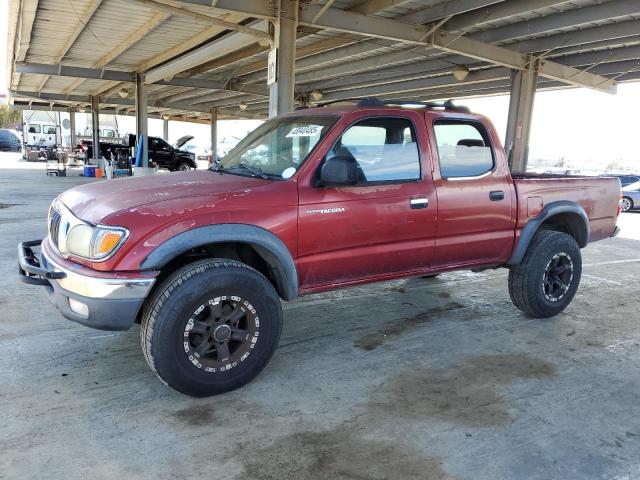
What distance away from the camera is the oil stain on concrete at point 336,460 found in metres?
2.53

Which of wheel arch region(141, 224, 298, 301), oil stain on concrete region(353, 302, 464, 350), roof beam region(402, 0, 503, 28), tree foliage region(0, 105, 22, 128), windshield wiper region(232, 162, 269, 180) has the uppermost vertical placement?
tree foliage region(0, 105, 22, 128)

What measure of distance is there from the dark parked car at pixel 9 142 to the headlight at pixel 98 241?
163 feet

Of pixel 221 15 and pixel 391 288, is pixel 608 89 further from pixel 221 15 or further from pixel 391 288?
pixel 391 288

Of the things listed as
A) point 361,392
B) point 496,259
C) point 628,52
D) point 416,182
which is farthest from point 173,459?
point 628,52

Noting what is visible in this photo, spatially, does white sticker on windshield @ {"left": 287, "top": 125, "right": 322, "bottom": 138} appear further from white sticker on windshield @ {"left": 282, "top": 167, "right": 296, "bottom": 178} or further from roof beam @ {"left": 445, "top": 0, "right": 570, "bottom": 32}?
roof beam @ {"left": 445, "top": 0, "right": 570, "bottom": 32}

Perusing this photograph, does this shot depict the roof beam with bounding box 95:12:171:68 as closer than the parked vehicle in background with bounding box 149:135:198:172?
Yes

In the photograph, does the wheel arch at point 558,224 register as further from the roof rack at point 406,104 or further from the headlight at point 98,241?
the headlight at point 98,241

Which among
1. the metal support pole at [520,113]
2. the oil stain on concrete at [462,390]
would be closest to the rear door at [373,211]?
the oil stain on concrete at [462,390]

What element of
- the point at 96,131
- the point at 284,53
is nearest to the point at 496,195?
the point at 284,53

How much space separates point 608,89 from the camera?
1511cm

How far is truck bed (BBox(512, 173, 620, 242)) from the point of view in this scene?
15.3 ft

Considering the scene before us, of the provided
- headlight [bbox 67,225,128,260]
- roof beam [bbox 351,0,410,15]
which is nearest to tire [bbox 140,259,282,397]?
headlight [bbox 67,225,128,260]

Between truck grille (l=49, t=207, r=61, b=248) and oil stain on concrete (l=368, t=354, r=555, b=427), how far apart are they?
7.95 feet

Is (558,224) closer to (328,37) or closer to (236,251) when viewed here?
(236,251)
